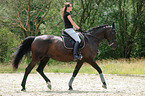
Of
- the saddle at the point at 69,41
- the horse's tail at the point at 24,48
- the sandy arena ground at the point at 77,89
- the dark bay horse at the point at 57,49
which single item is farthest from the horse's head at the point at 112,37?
the horse's tail at the point at 24,48

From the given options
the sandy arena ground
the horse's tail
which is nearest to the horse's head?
the sandy arena ground

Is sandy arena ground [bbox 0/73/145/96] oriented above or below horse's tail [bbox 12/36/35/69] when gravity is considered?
below

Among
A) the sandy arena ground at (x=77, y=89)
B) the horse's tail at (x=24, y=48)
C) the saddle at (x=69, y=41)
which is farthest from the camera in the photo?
the horse's tail at (x=24, y=48)

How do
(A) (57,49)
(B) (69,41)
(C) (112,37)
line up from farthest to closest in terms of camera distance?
(C) (112,37) < (A) (57,49) < (B) (69,41)

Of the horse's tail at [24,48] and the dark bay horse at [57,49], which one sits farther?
the horse's tail at [24,48]

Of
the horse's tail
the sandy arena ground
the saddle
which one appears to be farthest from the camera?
the horse's tail

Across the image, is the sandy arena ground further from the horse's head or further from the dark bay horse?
the horse's head

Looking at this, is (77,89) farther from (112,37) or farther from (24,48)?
(24,48)

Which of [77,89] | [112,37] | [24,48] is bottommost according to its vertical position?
[77,89]

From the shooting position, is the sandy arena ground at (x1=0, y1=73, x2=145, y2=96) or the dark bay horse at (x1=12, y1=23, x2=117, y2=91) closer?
the sandy arena ground at (x1=0, y1=73, x2=145, y2=96)

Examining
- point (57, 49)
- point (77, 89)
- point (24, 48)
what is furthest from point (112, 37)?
point (24, 48)

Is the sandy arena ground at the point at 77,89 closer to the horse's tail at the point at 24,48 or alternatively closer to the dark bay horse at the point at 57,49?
the dark bay horse at the point at 57,49

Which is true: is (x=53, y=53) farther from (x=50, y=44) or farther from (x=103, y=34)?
(x=103, y=34)

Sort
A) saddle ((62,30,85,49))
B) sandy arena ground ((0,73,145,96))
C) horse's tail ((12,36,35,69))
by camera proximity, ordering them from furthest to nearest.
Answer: horse's tail ((12,36,35,69)) < saddle ((62,30,85,49)) < sandy arena ground ((0,73,145,96))
